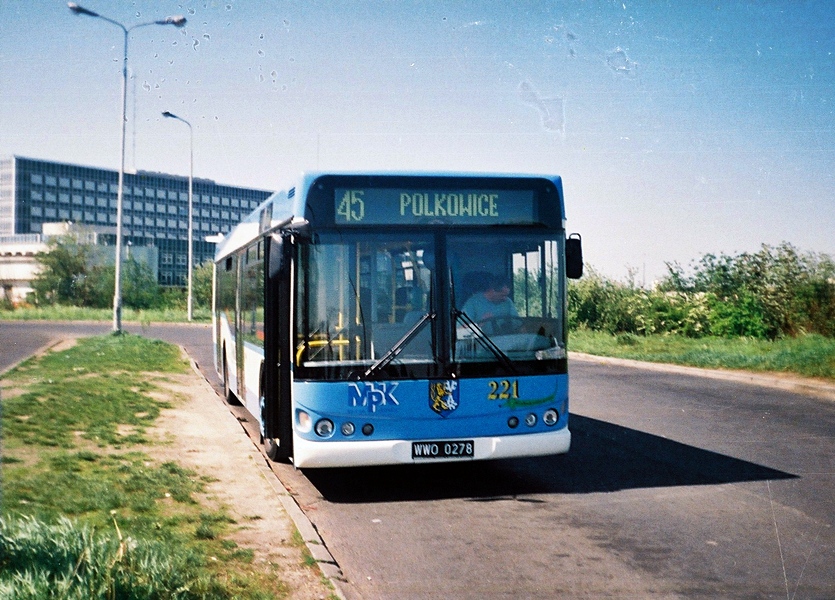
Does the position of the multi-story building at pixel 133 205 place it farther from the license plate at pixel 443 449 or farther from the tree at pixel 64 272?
the license plate at pixel 443 449

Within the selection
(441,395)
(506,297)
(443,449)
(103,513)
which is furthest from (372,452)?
(103,513)

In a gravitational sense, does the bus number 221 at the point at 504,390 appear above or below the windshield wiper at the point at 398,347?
below

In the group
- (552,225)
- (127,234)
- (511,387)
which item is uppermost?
(127,234)

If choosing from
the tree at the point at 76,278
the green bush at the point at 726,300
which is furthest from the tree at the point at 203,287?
the green bush at the point at 726,300

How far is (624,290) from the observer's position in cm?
3797

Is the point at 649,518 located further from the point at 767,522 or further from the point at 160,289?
the point at 160,289

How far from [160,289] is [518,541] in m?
62.9

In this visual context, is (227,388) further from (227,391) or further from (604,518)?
(604,518)

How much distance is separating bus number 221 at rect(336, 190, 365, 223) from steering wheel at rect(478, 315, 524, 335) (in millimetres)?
1485

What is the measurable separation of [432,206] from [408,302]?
940 mm

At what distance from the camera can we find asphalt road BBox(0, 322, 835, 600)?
585cm

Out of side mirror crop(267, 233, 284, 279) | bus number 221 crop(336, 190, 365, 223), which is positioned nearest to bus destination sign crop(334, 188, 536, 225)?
bus number 221 crop(336, 190, 365, 223)

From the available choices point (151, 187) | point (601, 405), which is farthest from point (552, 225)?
point (151, 187)

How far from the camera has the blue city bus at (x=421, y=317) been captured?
827 cm
